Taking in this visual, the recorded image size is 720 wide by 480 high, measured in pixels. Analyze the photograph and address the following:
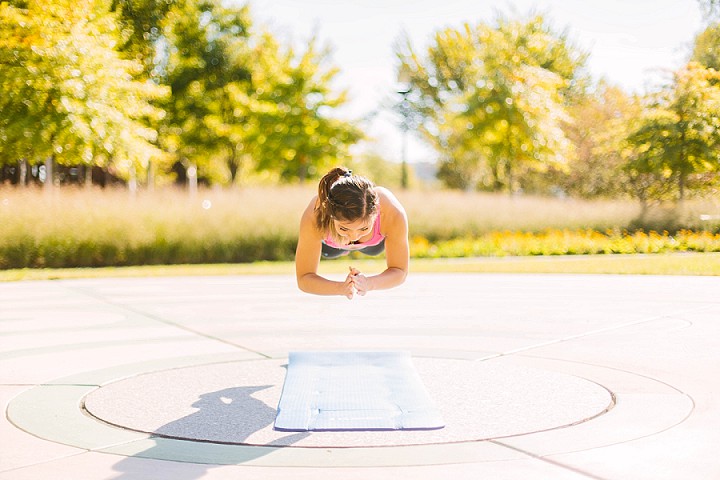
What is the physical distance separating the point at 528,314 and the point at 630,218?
1714 centimetres

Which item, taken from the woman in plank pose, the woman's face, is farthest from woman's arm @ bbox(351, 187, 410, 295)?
the woman's face

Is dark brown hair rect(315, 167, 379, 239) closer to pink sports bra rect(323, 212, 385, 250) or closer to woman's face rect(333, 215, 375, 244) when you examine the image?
woman's face rect(333, 215, 375, 244)

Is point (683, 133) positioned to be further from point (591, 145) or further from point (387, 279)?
point (591, 145)

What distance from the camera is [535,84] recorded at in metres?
30.8

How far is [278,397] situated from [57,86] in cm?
1616

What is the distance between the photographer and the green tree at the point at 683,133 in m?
19.8

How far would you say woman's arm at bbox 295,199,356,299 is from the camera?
4.90m

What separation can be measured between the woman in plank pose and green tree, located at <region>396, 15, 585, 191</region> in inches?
1002

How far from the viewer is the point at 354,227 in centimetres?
454

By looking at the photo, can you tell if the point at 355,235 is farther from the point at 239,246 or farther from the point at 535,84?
the point at 535,84

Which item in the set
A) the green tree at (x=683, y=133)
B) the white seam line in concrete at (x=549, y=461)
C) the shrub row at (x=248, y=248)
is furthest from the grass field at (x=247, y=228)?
the white seam line in concrete at (x=549, y=461)

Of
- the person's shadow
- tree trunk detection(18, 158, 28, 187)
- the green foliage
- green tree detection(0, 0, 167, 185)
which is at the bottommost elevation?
the person's shadow

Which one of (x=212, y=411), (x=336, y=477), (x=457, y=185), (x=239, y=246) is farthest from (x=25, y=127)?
(x=457, y=185)

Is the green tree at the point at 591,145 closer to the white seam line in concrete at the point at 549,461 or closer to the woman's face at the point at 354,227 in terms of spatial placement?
the woman's face at the point at 354,227
